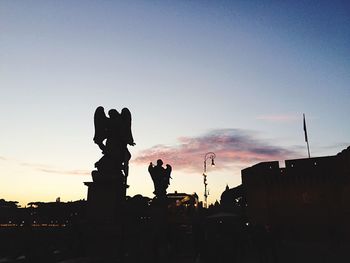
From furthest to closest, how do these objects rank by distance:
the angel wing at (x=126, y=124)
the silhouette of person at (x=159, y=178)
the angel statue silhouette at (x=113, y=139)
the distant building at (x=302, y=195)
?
the distant building at (x=302, y=195) < the silhouette of person at (x=159, y=178) < the angel wing at (x=126, y=124) < the angel statue silhouette at (x=113, y=139)

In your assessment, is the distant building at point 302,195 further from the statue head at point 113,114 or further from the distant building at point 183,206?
the statue head at point 113,114

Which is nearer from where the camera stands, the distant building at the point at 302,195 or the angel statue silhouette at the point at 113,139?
the angel statue silhouette at the point at 113,139

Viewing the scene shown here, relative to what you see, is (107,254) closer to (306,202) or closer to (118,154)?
(118,154)

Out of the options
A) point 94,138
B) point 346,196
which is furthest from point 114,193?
point 346,196

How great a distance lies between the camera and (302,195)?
36.4 meters

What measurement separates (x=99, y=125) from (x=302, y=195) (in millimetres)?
34862

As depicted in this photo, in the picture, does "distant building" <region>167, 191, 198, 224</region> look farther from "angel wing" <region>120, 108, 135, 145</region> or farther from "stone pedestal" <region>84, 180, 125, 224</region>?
→ "stone pedestal" <region>84, 180, 125, 224</region>

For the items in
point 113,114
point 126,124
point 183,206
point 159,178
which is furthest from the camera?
point 183,206

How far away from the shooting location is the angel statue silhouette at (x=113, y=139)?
→ 721cm

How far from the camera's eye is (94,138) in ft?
24.4

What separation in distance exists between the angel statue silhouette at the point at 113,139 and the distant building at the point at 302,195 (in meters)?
30.4

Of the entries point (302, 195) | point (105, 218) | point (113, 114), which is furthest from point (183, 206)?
point (302, 195)

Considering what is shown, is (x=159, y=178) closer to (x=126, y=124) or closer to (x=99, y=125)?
(x=126, y=124)

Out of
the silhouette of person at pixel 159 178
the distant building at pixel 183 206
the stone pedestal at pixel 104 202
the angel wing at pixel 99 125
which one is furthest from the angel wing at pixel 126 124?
the distant building at pixel 183 206
